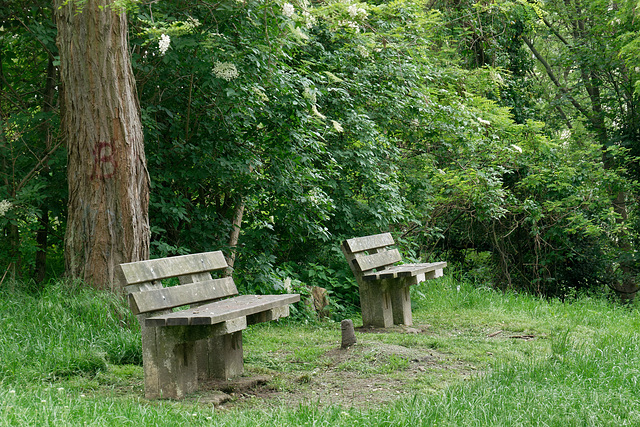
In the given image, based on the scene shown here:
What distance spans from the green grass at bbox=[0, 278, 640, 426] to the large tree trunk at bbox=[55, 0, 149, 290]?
463 millimetres

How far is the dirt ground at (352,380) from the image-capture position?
423 centimetres

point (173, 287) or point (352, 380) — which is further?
point (352, 380)

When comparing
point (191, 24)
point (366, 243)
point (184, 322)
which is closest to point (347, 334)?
point (366, 243)

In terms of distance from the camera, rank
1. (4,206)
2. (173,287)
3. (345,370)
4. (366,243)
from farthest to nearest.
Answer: (366,243)
(4,206)
(345,370)
(173,287)

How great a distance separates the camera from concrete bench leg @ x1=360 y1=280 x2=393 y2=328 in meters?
7.02

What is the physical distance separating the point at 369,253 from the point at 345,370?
9.18 feet

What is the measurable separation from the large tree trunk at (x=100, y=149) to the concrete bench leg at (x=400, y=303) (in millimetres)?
3012

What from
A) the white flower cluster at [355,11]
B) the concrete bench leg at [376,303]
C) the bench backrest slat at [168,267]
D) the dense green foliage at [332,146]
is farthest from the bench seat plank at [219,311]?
the white flower cluster at [355,11]

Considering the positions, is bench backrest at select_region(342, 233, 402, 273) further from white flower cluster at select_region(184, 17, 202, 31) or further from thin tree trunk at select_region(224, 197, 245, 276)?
white flower cluster at select_region(184, 17, 202, 31)

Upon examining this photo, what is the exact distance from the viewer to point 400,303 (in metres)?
7.28

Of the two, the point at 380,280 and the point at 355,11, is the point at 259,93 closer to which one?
the point at 355,11

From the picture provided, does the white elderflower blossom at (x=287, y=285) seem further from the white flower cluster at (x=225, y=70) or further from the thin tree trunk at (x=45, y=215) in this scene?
the thin tree trunk at (x=45, y=215)

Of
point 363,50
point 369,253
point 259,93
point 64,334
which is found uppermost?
point 363,50

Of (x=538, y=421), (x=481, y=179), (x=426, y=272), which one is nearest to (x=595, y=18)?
(x=481, y=179)
